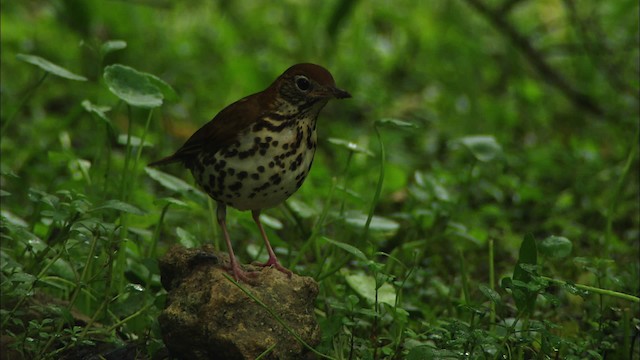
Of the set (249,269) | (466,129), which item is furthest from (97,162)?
(466,129)

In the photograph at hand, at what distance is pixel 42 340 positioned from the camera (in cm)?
327

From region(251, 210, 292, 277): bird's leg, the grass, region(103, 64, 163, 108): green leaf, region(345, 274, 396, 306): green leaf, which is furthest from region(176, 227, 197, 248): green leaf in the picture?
region(345, 274, 396, 306): green leaf

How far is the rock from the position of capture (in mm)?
3027

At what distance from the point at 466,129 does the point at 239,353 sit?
Answer: 12.8 feet

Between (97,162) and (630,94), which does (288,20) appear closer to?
(630,94)

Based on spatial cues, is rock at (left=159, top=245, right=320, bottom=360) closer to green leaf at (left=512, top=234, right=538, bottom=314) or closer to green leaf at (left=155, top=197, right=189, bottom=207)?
green leaf at (left=155, top=197, right=189, bottom=207)

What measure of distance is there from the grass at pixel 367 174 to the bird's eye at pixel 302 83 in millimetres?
381

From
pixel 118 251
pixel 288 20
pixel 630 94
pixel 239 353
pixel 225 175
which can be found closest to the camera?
pixel 239 353

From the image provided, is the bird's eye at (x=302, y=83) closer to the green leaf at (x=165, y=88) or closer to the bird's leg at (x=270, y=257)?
the bird's leg at (x=270, y=257)

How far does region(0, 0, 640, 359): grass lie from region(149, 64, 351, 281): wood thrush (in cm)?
28

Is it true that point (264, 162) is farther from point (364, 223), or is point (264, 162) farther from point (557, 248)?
point (557, 248)

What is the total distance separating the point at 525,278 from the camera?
3.32 metres

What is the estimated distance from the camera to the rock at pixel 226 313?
303 cm

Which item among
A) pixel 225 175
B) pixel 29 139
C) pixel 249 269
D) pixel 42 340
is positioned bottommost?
pixel 29 139
